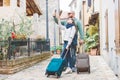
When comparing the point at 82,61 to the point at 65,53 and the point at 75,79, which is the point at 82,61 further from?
the point at 75,79

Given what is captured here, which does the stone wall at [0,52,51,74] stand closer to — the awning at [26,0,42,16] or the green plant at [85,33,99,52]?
the awning at [26,0,42,16]

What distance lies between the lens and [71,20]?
447 inches

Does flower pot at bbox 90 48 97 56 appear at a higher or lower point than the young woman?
lower

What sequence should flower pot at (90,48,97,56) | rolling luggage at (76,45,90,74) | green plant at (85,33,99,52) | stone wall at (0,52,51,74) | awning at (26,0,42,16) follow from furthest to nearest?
green plant at (85,33,99,52) → flower pot at (90,48,97,56) → awning at (26,0,42,16) → stone wall at (0,52,51,74) → rolling luggage at (76,45,90,74)

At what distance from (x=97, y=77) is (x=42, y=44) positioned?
31.2ft

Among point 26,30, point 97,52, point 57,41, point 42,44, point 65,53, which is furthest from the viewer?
point 57,41

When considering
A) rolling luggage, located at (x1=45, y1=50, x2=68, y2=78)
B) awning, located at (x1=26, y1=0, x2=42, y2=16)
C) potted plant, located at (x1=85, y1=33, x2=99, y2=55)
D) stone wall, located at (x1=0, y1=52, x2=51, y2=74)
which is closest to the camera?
rolling luggage, located at (x1=45, y1=50, x2=68, y2=78)

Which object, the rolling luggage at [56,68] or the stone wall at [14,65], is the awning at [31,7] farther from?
the rolling luggage at [56,68]

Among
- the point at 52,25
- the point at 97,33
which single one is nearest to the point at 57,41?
the point at 52,25

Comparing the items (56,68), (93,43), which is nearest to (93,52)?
(93,43)

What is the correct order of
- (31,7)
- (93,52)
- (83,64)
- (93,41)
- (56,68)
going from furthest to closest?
(93,41), (93,52), (31,7), (83,64), (56,68)

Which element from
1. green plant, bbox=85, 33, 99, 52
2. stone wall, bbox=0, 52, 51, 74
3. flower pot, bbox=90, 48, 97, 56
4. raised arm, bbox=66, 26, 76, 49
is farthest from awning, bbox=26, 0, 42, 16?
raised arm, bbox=66, 26, 76, 49

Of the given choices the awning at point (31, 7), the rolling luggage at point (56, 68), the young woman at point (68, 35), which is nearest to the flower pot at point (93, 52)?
the awning at point (31, 7)

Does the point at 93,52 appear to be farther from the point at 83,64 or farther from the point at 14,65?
the point at 83,64
